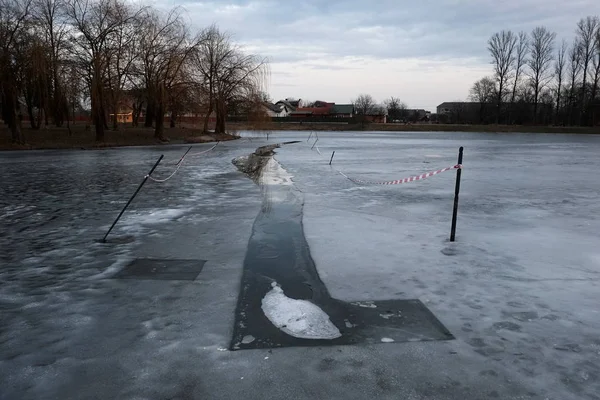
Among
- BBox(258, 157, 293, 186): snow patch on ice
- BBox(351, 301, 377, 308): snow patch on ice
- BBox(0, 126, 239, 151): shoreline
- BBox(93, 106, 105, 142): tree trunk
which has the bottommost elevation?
BBox(258, 157, 293, 186): snow patch on ice

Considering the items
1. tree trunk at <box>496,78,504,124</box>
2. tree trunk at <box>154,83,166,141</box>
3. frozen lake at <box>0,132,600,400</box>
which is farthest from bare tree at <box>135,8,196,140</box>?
tree trunk at <box>496,78,504,124</box>

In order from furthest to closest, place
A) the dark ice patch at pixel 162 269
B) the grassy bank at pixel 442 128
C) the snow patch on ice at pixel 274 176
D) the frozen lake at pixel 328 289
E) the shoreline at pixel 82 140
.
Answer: the grassy bank at pixel 442 128 → the shoreline at pixel 82 140 → the snow patch on ice at pixel 274 176 → the dark ice patch at pixel 162 269 → the frozen lake at pixel 328 289

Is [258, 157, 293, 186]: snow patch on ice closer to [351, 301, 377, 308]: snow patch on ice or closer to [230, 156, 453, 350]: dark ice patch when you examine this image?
[230, 156, 453, 350]: dark ice patch

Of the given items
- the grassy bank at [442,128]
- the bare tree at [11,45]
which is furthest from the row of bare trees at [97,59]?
the grassy bank at [442,128]

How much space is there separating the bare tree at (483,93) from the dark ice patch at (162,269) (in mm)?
98315

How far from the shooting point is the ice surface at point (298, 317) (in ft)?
13.5

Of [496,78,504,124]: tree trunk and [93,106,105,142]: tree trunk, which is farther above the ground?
[496,78,504,124]: tree trunk

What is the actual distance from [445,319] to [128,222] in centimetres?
650

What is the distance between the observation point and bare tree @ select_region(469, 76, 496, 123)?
313 ft

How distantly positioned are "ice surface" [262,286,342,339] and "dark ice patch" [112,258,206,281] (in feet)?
4.22

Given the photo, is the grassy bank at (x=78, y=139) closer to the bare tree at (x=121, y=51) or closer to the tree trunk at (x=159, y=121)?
the tree trunk at (x=159, y=121)

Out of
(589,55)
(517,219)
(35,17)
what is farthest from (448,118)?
(517,219)

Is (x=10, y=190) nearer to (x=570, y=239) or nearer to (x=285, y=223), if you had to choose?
(x=285, y=223)

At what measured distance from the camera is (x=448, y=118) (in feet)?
398
